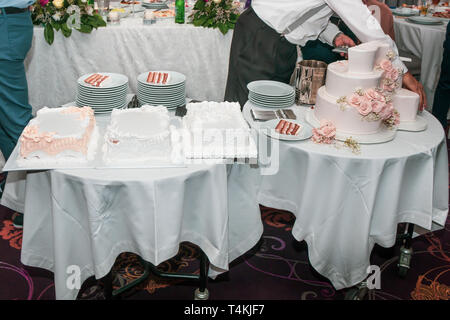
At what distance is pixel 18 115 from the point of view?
8.15 feet

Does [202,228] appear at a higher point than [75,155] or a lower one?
lower

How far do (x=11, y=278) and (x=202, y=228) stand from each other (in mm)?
1093

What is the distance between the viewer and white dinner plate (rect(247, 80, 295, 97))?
2006mm

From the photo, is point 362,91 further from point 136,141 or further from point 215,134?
point 136,141

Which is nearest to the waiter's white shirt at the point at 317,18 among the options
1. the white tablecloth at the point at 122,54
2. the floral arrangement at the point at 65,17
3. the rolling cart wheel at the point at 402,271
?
the rolling cart wheel at the point at 402,271

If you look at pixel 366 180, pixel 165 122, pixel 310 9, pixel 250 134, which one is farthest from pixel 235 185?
pixel 310 9

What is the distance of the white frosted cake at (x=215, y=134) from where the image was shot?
60.8 inches

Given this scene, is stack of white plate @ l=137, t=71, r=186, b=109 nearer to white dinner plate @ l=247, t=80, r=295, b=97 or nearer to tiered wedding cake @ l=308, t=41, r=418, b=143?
white dinner plate @ l=247, t=80, r=295, b=97

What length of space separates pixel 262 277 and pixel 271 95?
89 centimetres

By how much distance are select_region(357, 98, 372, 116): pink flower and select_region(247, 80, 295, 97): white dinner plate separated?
445 millimetres

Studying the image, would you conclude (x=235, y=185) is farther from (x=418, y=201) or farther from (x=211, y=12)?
(x=211, y=12)

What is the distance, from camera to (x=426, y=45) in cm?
381

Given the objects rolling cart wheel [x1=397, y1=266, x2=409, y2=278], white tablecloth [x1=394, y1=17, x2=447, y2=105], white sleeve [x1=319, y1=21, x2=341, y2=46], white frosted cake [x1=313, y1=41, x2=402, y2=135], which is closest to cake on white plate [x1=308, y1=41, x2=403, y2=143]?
white frosted cake [x1=313, y1=41, x2=402, y2=135]

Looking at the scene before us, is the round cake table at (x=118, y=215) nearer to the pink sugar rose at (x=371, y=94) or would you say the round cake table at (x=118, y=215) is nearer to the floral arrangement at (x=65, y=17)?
the pink sugar rose at (x=371, y=94)
